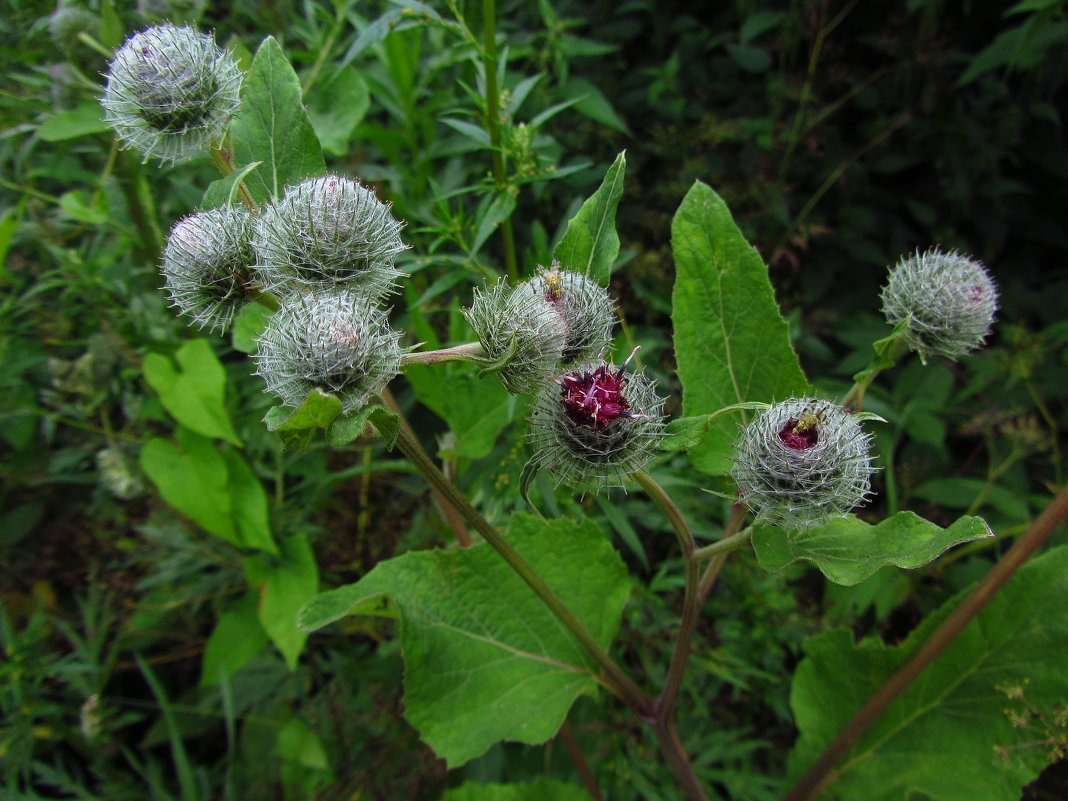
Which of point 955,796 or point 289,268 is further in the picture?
point 955,796

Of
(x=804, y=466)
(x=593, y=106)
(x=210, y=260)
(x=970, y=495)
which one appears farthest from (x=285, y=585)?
(x=970, y=495)

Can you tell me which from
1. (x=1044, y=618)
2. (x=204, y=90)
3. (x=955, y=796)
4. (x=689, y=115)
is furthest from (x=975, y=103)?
(x=204, y=90)

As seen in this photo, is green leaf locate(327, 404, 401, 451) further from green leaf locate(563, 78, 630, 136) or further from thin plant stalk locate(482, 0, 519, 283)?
green leaf locate(563, 78, 630, 136)

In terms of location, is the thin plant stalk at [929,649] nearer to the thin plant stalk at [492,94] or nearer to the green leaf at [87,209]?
the thin plant stalk at [492,94]

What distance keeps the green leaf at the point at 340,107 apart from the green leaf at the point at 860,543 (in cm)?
163

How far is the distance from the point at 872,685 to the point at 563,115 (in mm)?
2509

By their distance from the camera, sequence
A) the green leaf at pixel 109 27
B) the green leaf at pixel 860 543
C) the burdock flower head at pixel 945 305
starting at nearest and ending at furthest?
the green leaf at pixel 860 543 → the burdock flower head at pixel 945 305 → the green leaf at pixel 109 27

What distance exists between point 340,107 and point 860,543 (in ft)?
6.21

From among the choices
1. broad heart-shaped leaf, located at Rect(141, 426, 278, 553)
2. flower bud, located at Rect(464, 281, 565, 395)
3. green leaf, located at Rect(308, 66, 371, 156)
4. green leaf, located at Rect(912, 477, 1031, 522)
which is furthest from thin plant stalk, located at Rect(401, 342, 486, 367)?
green leaf, located at Rect(912, 477, 1031, 522)

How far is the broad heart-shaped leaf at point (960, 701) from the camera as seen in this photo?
6.26ft

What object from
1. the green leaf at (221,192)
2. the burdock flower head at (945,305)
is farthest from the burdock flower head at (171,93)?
the burdock flower head at (945,305)

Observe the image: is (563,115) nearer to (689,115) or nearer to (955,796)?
(689,115)

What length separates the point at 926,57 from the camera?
3170 mm

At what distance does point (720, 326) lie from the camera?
1.79 meters
